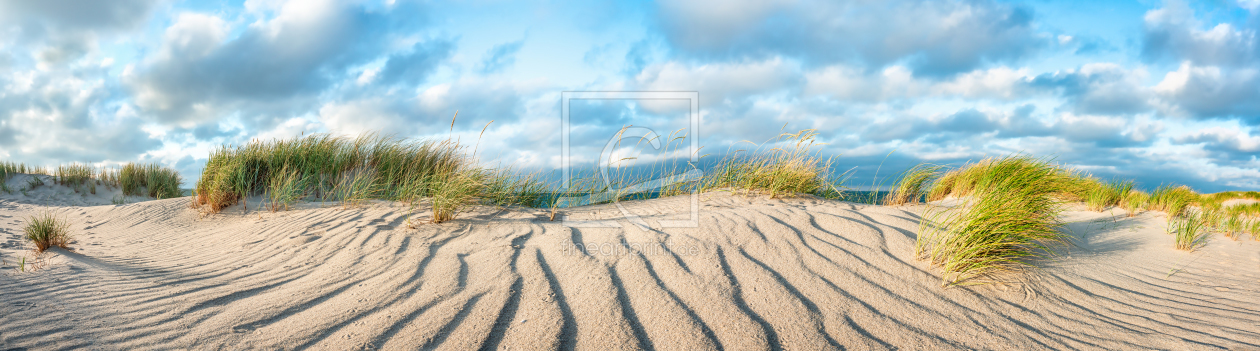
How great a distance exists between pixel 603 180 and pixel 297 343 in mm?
3880

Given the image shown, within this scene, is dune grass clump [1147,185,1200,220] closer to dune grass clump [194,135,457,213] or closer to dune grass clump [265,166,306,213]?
dune grass clump [194,135,457,213]

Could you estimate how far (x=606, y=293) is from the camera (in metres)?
2.68

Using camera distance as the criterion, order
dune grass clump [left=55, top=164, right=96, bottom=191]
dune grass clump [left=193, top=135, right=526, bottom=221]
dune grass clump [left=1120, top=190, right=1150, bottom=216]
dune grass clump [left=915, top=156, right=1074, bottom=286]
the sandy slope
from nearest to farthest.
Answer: the sandy slope < dune grass clump [left=915, top=156, right=1074, bottom=286] < dune grass clump [left=193, top=135, right=526, bottom=221] < dune grass clump [left=1120, top=190, right=1150, bottom=216] < dune grass clump [left=55, top=164, right=96, bottom=191]

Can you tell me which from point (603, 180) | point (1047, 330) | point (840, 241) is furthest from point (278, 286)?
point (1047, 330)

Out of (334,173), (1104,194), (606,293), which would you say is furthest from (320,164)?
(1104,194)

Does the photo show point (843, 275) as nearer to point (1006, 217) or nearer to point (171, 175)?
point (1006, 217)

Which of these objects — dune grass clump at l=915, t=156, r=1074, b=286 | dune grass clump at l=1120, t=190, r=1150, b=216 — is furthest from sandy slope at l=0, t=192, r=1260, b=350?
dune grass clump at l=1120, t=190, r=1150, b=216

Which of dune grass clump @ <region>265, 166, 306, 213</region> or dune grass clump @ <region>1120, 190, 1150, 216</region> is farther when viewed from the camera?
dune grass clump @ <region>1120, 190, 1150, 216</region>

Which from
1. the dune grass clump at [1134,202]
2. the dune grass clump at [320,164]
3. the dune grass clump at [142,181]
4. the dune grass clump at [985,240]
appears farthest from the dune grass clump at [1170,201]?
the dune grass clump at [142,181]

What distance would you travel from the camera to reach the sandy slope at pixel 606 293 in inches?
92.4

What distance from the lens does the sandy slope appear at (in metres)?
2.35

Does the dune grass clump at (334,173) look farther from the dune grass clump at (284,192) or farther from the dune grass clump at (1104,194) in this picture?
the dune grass clump at (1104,194)

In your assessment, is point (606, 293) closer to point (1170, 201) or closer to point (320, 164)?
point (320, 164)

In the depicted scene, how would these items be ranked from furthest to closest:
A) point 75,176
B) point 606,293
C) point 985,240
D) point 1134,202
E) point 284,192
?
1. point 75,176
2. point 1134,202
3. point 284,192
4. point 985,240
5. point 606,293
